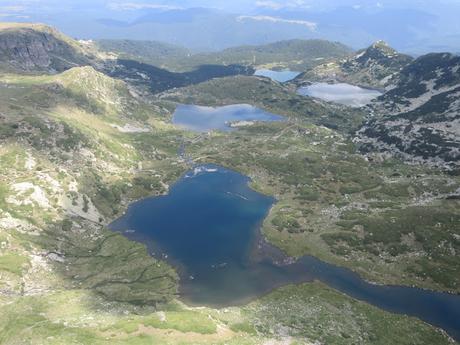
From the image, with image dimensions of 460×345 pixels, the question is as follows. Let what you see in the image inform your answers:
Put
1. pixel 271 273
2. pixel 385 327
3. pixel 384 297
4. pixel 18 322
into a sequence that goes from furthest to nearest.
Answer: pixel 271 273 → pixel 384 297 → pixel 385 327 → pixel 18 322

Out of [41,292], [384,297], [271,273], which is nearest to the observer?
[41,292]

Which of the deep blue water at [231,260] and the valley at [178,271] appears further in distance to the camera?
the deep blue water at [231,260]

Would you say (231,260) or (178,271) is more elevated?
(231,260)

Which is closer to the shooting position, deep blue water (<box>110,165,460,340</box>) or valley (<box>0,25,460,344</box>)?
valley (<box>0,25,460,344</box>)

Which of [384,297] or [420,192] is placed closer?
[384,297]

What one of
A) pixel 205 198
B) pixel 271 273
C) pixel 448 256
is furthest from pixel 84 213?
pixel 448 256

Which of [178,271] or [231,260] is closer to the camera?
[178,271]

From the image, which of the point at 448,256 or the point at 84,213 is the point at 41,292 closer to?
the point at 84,213

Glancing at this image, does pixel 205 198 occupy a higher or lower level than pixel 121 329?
lower
